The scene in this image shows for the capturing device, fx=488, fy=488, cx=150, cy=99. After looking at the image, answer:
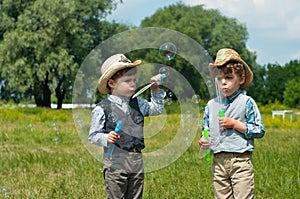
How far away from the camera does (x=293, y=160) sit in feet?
24.9

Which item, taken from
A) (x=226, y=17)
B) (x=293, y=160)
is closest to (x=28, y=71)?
(x=293, y=160)

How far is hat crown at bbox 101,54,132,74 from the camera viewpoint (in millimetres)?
3828

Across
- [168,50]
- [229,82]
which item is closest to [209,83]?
[229,82]

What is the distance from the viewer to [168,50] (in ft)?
14.3

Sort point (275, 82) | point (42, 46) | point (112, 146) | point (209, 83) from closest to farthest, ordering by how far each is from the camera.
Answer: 1. point (112, 146)
2. point (209, 83)
3. point (42, 46)
4. point (275, 82)

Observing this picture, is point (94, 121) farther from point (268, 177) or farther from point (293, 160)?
point (293, 160)

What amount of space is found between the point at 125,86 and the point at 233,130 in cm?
93

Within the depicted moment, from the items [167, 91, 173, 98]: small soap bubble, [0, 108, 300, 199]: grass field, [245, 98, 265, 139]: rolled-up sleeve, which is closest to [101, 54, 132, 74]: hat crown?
[167, 91, 173, 98]: small soap bubble

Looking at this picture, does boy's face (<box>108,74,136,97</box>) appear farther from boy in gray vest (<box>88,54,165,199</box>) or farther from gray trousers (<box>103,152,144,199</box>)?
gray trousers (<box>103,152,144,199</box>)

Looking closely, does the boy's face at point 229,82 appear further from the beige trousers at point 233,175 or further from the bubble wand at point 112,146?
the bubble wand at point 112,146

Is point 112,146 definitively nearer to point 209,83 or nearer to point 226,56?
point 209,83

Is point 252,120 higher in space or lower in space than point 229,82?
lower

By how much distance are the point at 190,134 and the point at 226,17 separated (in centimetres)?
5558

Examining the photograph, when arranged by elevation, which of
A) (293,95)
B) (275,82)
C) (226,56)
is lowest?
(293,95)
